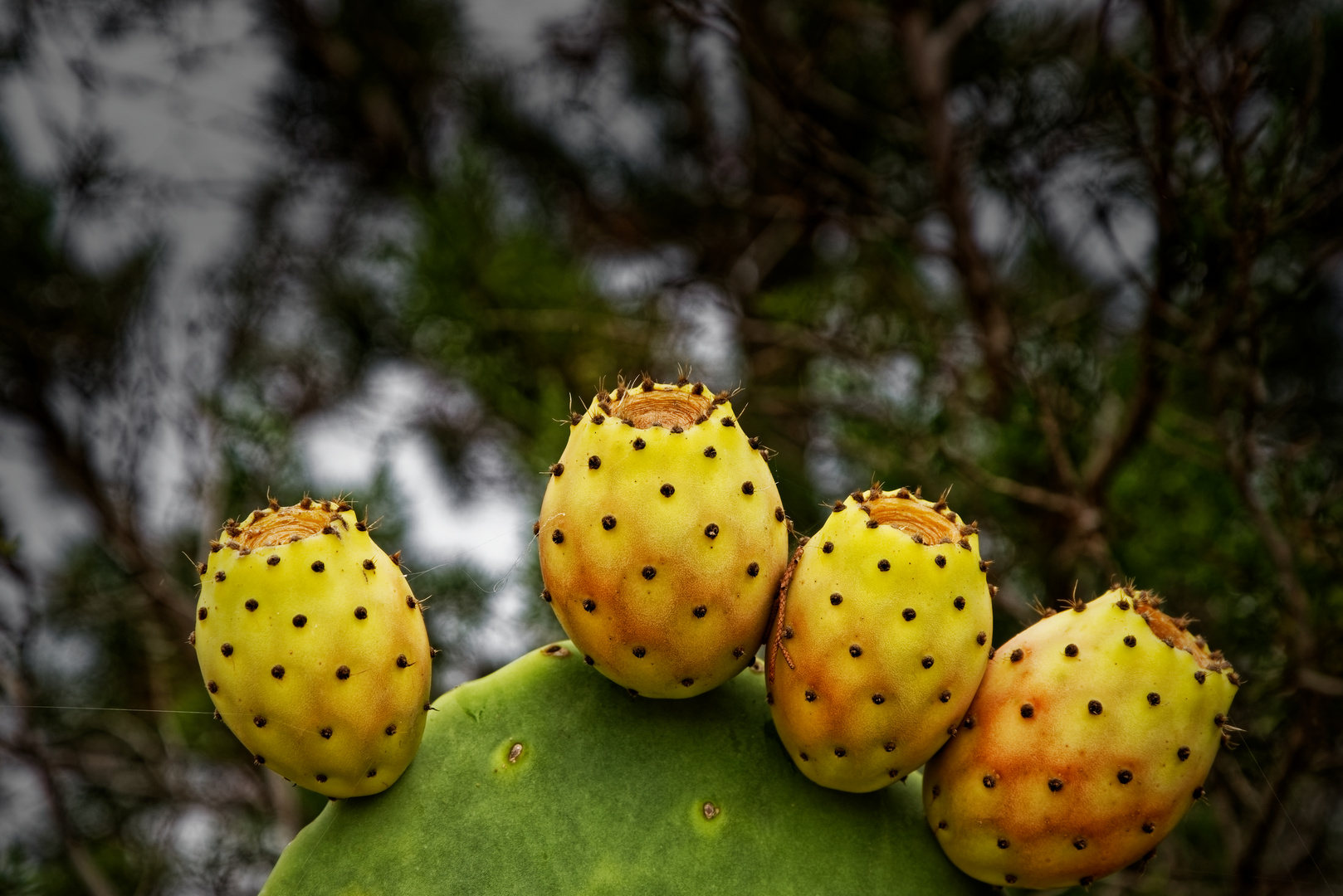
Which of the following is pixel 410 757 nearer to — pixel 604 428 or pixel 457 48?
pixel 604 428

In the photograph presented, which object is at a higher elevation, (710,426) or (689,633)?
(710,426)

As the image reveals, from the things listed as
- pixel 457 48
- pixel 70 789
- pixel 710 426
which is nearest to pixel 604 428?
pixel 710 426

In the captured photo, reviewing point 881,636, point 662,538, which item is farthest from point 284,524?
point 881,636

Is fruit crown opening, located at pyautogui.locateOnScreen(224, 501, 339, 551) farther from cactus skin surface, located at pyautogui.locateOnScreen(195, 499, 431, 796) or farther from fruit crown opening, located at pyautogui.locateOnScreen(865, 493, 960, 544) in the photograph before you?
fruit crown opening, located at pyautogui.locateOnScreen(865, 493, 960, 544)

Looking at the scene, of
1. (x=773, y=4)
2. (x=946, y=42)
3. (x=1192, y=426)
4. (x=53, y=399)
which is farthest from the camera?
(x=773, y=4)

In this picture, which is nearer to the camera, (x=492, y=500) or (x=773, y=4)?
(x=492, y=500)
